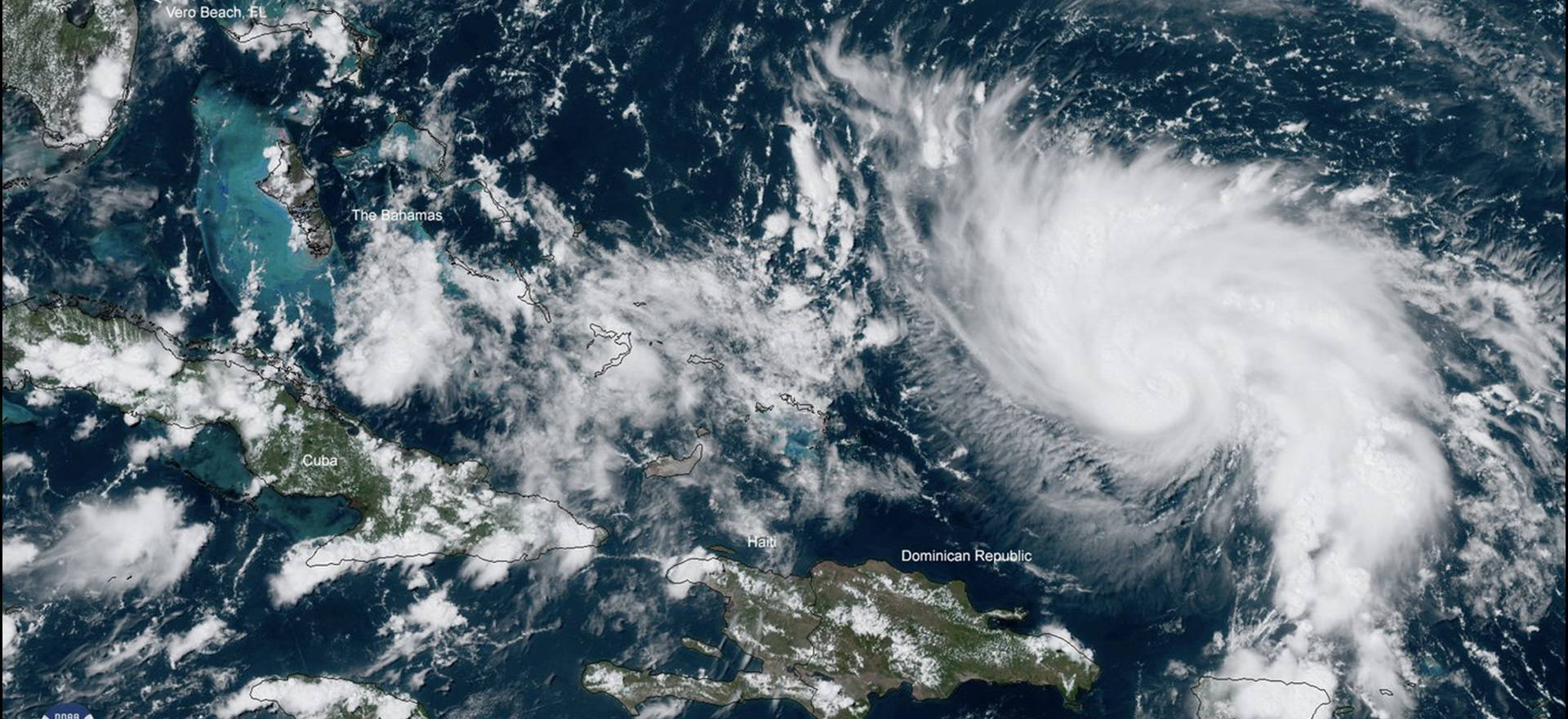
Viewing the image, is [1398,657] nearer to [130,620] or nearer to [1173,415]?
[1173,415]

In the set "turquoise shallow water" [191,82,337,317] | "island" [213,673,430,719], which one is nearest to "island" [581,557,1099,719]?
"island" [213,673,430,719]

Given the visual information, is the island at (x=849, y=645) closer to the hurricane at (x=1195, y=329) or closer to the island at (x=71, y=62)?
the hurricane at (x=1195, y=329)

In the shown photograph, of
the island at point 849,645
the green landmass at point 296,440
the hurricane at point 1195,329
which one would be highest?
the hurricane at point 1195,329

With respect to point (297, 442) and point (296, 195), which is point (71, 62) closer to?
point (296, 195)

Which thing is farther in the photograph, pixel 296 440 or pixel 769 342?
pixel 769 342

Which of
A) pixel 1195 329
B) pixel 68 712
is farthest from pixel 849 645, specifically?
pixel 68 712

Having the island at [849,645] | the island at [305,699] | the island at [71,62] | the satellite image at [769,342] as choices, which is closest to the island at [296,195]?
the satellite image at [769,342]

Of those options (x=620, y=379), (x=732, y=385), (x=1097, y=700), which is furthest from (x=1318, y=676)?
(x=620, y=379)

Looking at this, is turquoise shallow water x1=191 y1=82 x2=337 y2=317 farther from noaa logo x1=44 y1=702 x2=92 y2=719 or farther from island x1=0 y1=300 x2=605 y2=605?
noaa logo x1=44 y1=702 x2=92 y2=719
